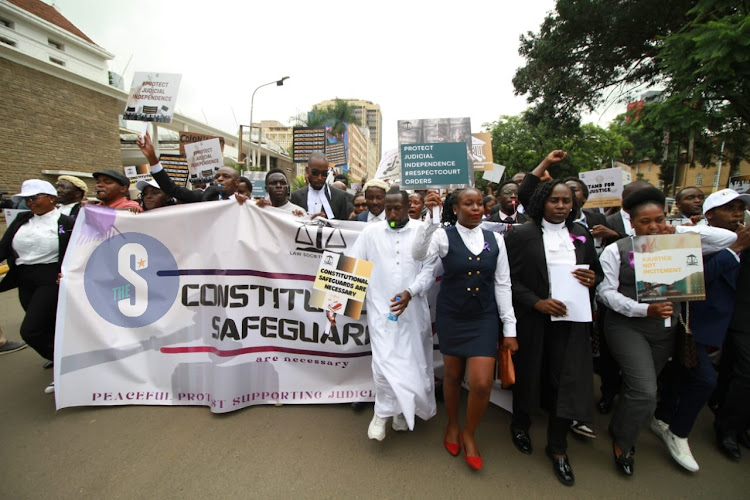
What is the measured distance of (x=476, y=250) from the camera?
2.64m

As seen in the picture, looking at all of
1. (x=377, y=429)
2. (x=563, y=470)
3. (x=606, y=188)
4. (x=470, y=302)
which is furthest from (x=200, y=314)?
(x=606, y=188)

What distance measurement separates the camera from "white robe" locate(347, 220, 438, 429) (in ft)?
9.11

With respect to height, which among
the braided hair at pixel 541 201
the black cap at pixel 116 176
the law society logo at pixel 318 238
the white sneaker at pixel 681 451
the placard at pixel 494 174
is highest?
the placard at pixel 494 174

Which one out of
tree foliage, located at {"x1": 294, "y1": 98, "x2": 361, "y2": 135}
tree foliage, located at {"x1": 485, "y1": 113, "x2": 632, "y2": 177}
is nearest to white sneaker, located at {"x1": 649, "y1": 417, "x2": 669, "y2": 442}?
tree foliage, located at {"x1": 485, "y1": 113, "x2": 632, "y2": 177}

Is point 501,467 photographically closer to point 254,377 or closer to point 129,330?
point 254,377

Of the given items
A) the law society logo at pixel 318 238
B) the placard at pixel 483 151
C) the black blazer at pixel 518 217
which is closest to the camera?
the law society logo at pixel 318 238

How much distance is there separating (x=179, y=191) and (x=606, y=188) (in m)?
5.31

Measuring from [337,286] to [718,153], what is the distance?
17451 millimetres

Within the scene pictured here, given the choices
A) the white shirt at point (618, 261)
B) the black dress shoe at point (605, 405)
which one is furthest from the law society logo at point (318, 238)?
the black dress shoe at point (605, 405)

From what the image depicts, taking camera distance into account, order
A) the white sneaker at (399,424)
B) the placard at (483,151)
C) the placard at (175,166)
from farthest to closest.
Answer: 1. the placard at (175,166)
2. the placard at (483,151)
3. the white sneaker at (399,424)

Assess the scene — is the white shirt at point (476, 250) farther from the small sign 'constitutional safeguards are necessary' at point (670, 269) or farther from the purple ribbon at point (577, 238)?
the small sign 'constitutional safeguards are necessary' at point (670, 269)

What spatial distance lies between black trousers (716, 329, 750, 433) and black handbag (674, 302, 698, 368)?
42 centimetres

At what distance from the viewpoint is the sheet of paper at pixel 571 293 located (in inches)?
97.9

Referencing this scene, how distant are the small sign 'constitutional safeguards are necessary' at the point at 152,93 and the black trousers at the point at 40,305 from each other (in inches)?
111
